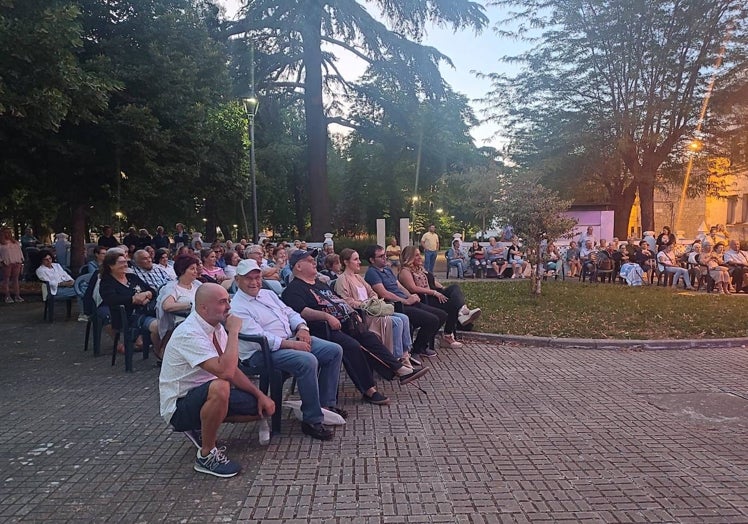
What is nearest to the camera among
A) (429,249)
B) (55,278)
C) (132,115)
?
(55,278)

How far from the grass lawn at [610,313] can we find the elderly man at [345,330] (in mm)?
3770

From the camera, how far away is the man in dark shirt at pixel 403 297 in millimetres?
6914

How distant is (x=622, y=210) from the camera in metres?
25.8

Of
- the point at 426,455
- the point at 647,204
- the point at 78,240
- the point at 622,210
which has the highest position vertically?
the point at 647,204

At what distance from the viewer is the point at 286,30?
22.3m

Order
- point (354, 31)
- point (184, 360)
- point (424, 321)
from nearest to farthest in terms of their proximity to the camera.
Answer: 1. point (184, 360)
2. point (424, 321)
3. point (354, 31)

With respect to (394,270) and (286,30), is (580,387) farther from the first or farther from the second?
(286,30)

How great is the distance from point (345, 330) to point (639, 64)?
837 inches

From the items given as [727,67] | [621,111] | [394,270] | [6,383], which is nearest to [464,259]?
[621,111]

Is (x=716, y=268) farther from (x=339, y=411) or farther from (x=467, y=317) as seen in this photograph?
(x=339, y=411)

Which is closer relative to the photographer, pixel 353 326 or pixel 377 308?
pixel 353 326

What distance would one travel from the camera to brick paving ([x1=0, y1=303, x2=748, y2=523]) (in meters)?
3.31

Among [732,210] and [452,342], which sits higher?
[732,210]

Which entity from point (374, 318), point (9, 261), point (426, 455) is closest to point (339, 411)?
point (426, 455)
